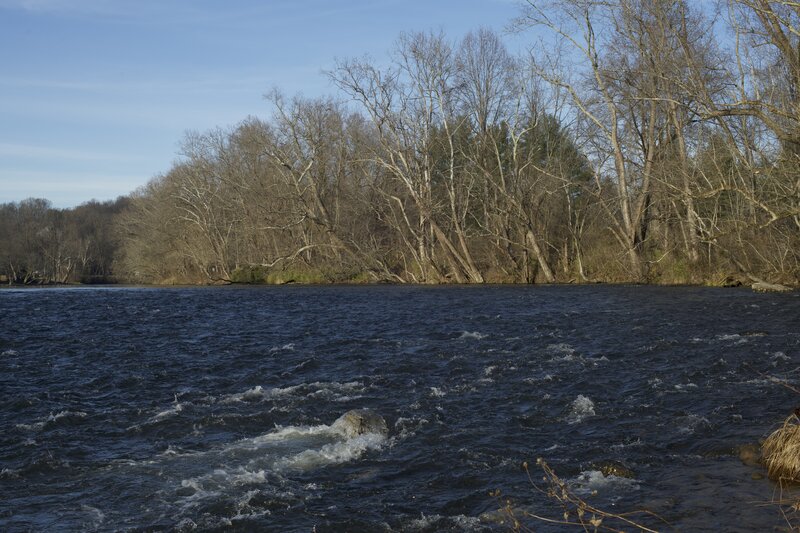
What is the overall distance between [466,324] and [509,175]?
20.5 metres

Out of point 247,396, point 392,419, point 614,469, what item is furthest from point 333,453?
point 247,396

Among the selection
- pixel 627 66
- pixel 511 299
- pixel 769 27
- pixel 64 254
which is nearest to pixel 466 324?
pixel 511 299

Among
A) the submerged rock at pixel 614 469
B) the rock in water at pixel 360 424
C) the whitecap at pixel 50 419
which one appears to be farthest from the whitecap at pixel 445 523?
the whitecap at pixel 50 419

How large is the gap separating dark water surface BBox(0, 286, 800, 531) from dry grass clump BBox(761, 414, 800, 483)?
0.69 ft

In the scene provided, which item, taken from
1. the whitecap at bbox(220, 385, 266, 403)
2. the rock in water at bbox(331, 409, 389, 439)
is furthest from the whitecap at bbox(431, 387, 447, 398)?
the whitecap at bbox(220, 385, 266, 403)

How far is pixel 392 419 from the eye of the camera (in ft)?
36.8

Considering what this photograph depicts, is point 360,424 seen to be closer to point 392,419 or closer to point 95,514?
point 392,419

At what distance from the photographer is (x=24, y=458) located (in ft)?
31.9

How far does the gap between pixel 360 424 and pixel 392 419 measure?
858mm

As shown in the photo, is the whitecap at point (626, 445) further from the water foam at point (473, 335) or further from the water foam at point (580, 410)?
the water foam at point (473, 335)

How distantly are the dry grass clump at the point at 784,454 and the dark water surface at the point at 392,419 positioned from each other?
21 cm

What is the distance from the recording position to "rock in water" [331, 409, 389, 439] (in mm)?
10391

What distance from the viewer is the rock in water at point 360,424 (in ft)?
34.1

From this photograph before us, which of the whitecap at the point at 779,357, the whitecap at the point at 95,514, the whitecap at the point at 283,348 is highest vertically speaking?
the whitecap at the point at 779,357
